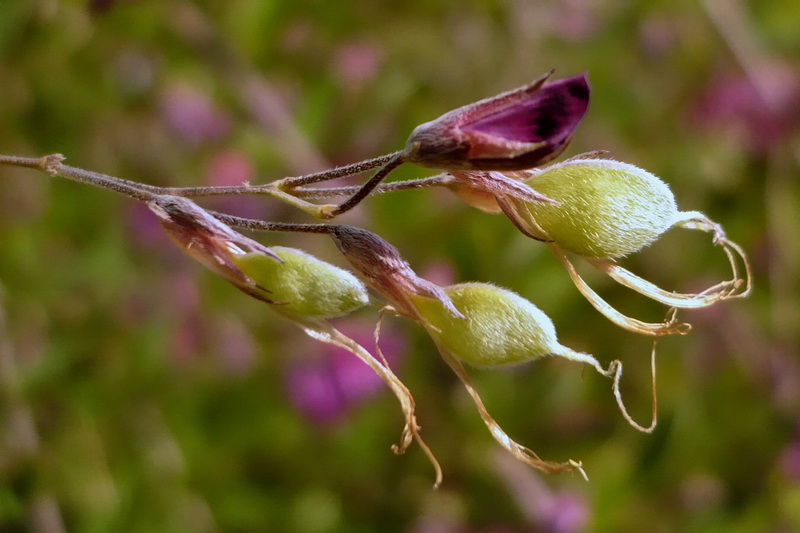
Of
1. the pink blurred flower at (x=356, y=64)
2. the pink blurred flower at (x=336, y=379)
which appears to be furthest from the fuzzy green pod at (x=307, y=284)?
the pink blurred flower at (x=356, y=64)

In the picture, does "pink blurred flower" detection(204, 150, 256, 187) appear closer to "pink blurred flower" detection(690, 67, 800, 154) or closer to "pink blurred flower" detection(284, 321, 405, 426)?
"pink blurred flower" detection(284, 321, 405, 426)

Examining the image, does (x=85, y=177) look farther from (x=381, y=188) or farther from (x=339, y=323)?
(x=339, y=323)

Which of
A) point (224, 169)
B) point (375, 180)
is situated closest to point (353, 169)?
point (375, 180)

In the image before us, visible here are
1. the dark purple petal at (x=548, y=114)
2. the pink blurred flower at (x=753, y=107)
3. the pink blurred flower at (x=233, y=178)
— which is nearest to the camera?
the dark purple petal at (x=548, y=114)

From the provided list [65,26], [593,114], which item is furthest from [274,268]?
[593,114]

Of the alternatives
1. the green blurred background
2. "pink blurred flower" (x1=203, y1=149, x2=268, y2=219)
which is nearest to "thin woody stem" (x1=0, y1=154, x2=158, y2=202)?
the green blurred background

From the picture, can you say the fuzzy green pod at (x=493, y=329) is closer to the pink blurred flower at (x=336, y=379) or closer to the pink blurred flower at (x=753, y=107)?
the pink blurred flower at (x=336, y=379)
